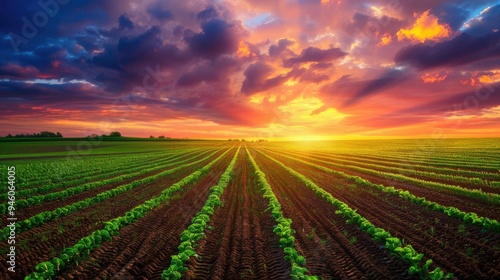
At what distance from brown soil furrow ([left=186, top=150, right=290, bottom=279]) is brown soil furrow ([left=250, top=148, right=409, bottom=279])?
3.33ft

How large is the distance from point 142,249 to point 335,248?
642cm

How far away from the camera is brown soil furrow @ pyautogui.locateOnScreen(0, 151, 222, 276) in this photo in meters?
8.84

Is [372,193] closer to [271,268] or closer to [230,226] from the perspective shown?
[230,226]

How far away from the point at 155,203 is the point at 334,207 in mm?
9443

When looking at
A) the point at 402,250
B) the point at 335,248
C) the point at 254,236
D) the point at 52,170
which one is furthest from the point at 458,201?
the point at 52,170

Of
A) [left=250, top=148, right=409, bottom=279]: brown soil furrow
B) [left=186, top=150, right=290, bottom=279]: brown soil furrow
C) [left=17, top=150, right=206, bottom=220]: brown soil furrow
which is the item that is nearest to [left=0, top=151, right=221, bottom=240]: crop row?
[left=17, top=150, right=206, bottom=220]: brown soil furrow

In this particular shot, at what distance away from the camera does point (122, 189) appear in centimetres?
1925

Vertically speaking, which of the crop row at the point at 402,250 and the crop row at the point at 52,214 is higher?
the crop row at the point at 402,250

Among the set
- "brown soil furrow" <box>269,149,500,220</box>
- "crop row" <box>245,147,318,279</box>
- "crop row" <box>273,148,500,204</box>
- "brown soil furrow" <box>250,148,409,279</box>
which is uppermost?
"crop row" <box>273,148,500,204</box>

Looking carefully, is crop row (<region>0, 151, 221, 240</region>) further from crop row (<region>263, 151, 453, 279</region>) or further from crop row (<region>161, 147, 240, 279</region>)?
crop row (<region>263, 151, 453, 279</region>)

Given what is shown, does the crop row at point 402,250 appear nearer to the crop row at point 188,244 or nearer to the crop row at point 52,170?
the crop row at point 188,244

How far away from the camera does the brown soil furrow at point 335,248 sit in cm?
801

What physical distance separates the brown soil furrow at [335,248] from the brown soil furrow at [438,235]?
4.33ft

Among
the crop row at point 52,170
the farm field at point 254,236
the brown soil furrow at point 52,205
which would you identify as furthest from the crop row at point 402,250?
the crop row at point 52,170
